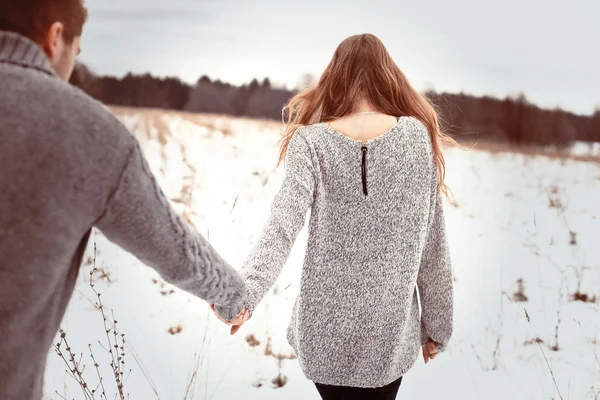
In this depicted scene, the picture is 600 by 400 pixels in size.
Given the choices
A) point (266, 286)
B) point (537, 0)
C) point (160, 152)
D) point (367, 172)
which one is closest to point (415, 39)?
point (537, 0)

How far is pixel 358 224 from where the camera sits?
129cm

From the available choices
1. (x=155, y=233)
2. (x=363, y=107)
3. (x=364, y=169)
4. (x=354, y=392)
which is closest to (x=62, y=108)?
(x=155, y=233)

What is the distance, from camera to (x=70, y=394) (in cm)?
236

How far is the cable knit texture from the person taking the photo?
1283mm

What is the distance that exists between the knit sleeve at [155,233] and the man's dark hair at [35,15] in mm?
224

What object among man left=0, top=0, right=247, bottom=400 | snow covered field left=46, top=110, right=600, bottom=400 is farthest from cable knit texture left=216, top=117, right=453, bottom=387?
snow covered field left=46, top=110, right=600, bottom=400

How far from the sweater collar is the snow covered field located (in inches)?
61.5

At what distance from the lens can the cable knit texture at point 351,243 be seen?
128 centimetres

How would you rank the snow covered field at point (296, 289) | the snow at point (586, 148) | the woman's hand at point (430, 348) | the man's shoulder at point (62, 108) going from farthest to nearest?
1. the snow at point (586, 148)
2. the snow covered field at point (296, 289)
3. the woman's hand at point (430, 348)
4. the man's shoulder at point (62, 108)

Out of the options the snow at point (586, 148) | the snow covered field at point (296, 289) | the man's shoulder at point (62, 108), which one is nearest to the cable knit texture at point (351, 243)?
the man's shoulder at point (62, 108)

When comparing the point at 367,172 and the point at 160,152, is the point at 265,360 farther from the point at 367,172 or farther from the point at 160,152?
the point at 160,152

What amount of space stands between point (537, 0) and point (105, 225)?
3271 mm

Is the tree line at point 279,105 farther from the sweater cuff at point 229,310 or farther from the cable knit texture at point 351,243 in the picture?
the sweater cuff at point 229,310

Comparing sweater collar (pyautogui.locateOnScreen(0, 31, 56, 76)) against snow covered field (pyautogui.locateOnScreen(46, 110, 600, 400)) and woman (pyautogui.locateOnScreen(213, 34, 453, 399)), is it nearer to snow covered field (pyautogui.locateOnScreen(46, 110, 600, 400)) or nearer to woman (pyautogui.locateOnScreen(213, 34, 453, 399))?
woman (pyautogui.locateOnScreen(213, 34, 453, 399))
